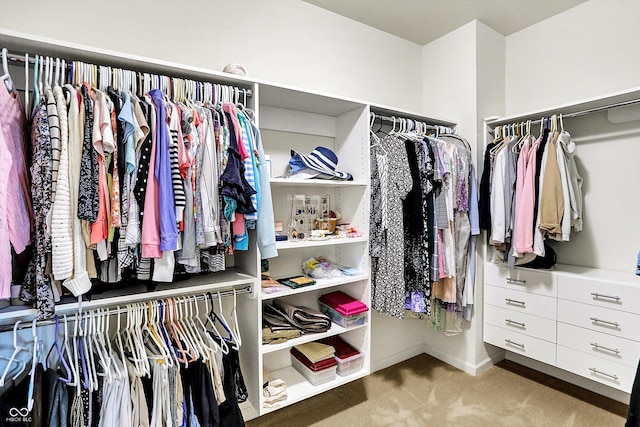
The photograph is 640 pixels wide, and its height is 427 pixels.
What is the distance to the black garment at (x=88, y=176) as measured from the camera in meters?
1.14

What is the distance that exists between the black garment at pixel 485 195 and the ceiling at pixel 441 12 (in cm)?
97

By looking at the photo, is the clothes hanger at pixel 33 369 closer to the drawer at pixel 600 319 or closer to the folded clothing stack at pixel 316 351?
the folded clothing stack at pixel 316 351

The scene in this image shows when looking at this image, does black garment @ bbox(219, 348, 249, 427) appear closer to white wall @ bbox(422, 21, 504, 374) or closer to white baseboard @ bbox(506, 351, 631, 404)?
white wall @ bbox(422, 21, 504, 374)

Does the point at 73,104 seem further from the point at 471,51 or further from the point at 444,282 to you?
the point at 471,51

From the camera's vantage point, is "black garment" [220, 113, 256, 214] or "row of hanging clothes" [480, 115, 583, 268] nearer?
"black garment" [220, 113, 256, 214]

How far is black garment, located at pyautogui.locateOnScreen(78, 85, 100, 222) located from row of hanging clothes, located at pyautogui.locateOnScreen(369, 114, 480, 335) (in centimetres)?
143

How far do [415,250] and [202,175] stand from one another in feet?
4.62

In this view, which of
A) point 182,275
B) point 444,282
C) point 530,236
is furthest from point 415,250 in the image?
point 182,275

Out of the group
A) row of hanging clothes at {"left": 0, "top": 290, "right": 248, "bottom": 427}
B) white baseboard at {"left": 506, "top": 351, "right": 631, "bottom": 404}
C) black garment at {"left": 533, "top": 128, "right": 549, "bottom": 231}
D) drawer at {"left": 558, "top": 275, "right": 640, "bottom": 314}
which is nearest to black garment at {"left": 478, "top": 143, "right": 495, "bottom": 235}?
black garment at {"left": 533, "top": 128, "right": 549, "bottom": 231}

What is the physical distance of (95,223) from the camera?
3.84 feet

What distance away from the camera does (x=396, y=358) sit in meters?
2.76

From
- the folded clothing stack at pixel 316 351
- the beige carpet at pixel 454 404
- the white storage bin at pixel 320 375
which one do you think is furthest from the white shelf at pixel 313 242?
the beige carpet at pixel 454 404

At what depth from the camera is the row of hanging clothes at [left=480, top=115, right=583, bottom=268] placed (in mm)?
2072

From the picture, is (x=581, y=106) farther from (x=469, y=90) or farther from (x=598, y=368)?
(x=598, y=368)
